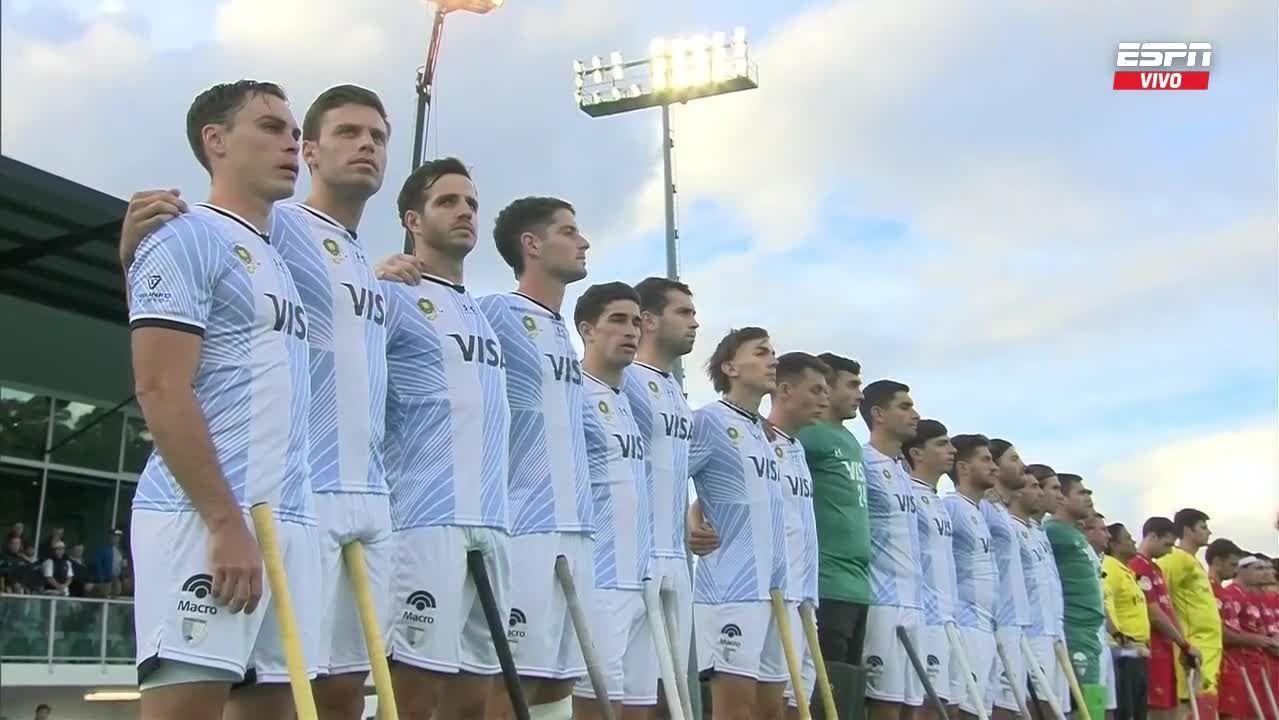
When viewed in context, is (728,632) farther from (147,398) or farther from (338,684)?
(147,398)

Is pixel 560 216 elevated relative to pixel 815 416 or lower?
elevated

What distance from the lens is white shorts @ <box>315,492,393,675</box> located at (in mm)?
4387

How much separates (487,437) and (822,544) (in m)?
3.74

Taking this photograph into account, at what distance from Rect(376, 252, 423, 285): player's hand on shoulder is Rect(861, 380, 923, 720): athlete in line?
451 centimetres

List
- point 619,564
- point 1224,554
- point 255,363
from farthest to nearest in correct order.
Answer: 1. point 1224,554
2. point 619,564
3. point 255,363

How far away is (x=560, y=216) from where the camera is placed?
22.0 feet

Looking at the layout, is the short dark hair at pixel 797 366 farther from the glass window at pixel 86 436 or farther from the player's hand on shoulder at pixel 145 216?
the glass window at pixel 86 436

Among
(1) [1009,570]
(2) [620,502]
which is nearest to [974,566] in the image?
(1) [1009,570]

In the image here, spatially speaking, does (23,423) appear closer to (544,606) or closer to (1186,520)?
(1186,520)

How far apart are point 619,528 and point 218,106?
299 centimetres

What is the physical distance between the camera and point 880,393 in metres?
10.1

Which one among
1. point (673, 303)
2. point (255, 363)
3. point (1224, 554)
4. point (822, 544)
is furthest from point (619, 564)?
point (1224, 554)

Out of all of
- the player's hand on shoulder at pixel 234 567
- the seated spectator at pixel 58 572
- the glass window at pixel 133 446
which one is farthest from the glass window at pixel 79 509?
the player's hand on shoulder at pixel 234 567

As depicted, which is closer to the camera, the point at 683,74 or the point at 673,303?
the point at 673,303
